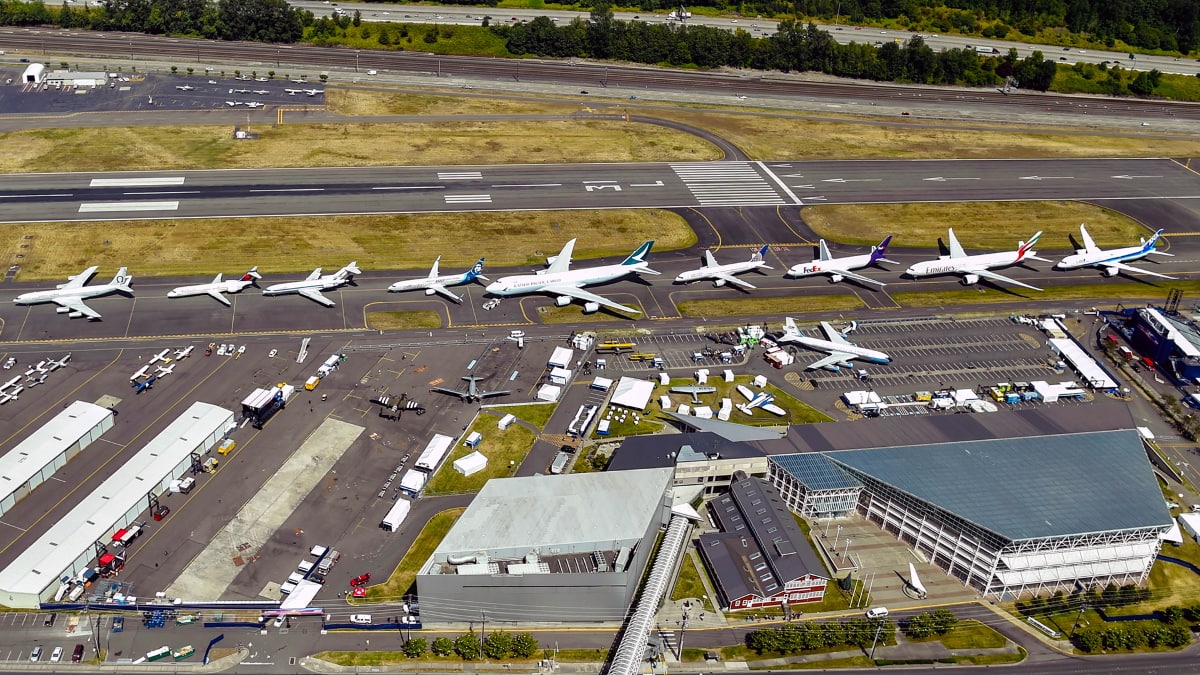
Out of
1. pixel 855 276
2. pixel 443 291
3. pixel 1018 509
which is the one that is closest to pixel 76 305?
pixel 443 291

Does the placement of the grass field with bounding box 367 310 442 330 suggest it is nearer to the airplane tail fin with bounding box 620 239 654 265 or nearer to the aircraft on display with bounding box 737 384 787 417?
the airplane tail fin with bounding box 620 239 654 265

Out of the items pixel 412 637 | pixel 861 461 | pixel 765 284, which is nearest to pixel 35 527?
pixel 412 637

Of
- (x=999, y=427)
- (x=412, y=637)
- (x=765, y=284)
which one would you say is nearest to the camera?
(x=412, y=637)

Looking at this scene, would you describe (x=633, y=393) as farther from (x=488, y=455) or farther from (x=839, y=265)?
(x=839, y=265)

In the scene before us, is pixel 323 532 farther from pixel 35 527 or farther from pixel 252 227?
pixel 252 227

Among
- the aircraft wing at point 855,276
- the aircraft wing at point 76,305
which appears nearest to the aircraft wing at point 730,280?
the aircraft wing at point 855,276

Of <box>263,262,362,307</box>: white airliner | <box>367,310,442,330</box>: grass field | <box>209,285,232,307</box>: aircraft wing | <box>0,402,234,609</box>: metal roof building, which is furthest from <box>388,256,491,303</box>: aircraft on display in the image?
<box>0,402,234,609</box>: metal roof building
